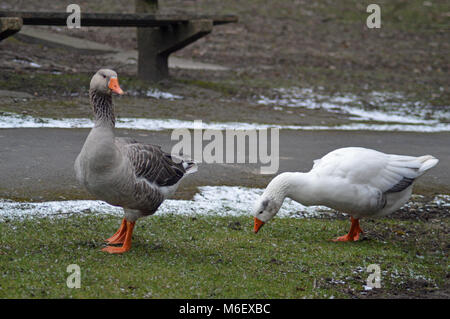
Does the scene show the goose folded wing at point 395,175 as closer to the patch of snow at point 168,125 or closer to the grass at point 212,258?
the grass at point 212,258

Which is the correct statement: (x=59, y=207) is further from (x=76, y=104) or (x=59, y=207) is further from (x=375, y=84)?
(x=375, y=84)

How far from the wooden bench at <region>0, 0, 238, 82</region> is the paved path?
2442 mm

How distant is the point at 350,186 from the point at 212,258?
1.55m

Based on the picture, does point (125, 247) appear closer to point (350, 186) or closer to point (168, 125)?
point (350, 186)

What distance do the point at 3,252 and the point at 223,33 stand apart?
15.2 metres

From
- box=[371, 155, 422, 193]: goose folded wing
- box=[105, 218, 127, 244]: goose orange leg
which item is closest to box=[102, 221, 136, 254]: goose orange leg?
box=[105, 218, 127, 244]: goose orange leg

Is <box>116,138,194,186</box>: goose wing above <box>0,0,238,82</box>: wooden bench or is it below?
below

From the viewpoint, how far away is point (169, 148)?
29.3 feet

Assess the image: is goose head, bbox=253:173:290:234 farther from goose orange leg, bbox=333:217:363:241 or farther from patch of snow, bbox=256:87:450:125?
patch of snow, bbox=256:87:450:125

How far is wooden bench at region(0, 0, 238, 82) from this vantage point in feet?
34.9

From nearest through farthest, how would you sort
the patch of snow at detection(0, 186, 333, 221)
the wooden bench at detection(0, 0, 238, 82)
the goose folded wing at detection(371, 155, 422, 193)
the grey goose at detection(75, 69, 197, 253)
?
the grey goose at detection(75, 69, 197, 253)
the goose folded wing at detection(371, 155, 422, 193)
the patch of snow at detection(0, 186, 333, 221)
the wooden bench at detection(0, 0, 238, 82)

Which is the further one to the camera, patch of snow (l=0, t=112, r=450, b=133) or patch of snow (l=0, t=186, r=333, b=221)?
patch of snow (l=0, t=112, r=450, b=133)

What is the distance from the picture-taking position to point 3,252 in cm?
521

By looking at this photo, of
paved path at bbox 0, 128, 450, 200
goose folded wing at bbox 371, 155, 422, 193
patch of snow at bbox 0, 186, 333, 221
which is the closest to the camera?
goose folded wing at bbox 371, 155, 422, 193
